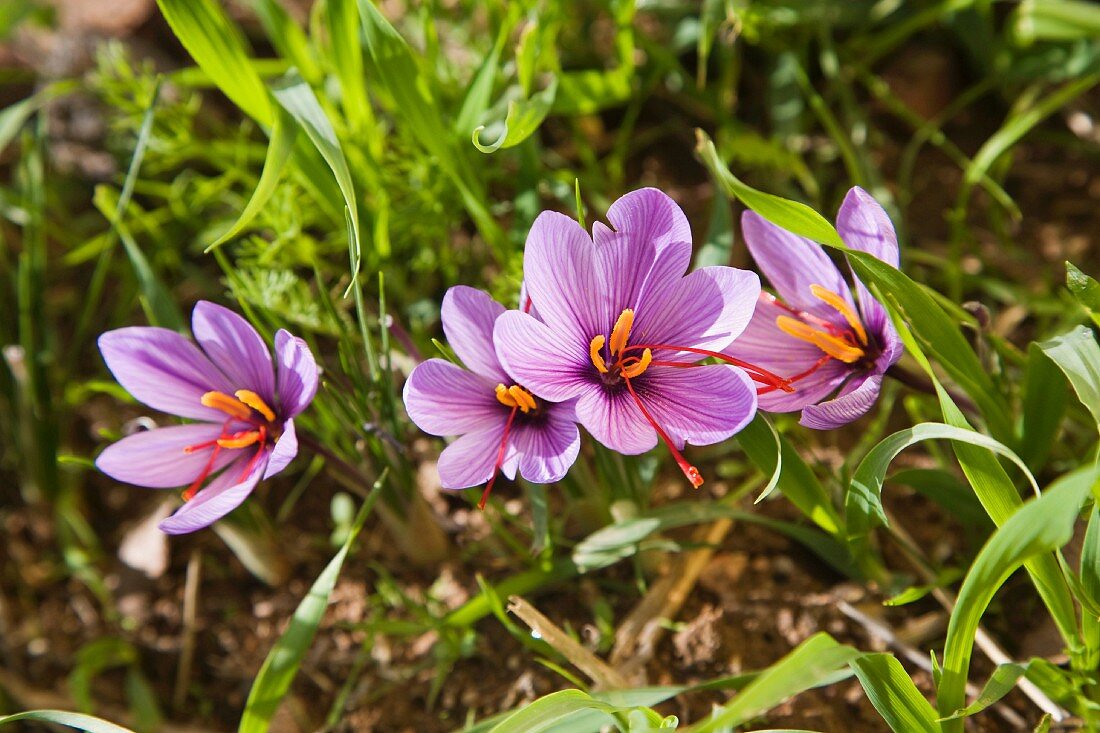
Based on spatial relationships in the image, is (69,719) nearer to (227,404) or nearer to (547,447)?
(227,404)

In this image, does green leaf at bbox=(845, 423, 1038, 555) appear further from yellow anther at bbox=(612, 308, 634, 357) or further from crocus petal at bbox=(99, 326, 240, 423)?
crocus petal at bbox=(99, 326, 240, 423)

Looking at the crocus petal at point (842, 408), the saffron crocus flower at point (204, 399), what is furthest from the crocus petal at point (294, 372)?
the crocus petal at point (842, 408)

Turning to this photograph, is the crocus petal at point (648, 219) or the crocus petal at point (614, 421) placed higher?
the crocus petal at point (648, 219)

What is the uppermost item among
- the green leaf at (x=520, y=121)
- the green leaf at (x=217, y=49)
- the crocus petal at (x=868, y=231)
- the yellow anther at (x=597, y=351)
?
the green leaf at (x=217, y=49)

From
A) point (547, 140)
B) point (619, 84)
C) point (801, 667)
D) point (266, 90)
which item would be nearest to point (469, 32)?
point (547, 140)

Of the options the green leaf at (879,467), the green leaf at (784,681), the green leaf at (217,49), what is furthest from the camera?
the green leaf at (217,49)

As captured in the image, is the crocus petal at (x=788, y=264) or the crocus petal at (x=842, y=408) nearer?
the crocus petal at (x=842, y=408)

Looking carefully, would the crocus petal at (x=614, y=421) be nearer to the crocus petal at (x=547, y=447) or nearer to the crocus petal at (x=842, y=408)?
the crocus petal at (x=547, y=447)
